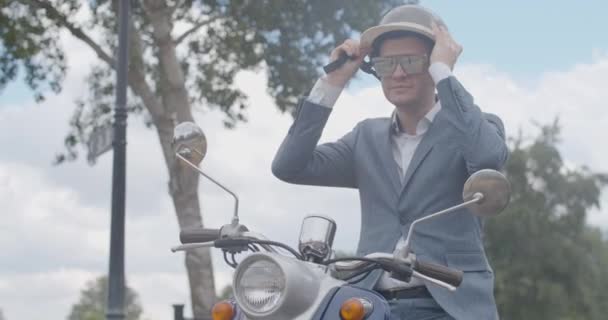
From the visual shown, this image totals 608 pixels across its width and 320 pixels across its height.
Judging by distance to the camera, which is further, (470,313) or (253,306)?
(470,313)

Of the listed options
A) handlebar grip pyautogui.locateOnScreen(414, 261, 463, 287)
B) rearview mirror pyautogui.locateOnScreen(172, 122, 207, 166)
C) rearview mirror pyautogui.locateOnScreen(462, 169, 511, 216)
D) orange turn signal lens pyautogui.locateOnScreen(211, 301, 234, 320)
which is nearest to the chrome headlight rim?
orange turn signal lens pyautogui.locateOnScreen(211, 301, 234, 320)

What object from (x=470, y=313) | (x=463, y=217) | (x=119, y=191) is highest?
(x=119, y=191)

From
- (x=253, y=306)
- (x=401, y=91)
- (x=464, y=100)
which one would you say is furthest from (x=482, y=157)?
(x=253, y=306)

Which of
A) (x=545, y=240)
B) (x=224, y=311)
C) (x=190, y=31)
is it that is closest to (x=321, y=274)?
(x=224, y=311)

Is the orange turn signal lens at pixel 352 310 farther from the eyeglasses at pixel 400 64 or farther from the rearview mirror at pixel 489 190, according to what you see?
the eyeglasses at pixel 400 64

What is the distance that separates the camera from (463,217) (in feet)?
11.3

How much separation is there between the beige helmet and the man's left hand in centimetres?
8

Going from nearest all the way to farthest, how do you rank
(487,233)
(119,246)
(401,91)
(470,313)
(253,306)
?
(253,306), (470,313), (401,91), (119,246), (487,233)

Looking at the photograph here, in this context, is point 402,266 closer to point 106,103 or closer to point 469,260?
point 469,260

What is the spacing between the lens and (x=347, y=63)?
3643mm

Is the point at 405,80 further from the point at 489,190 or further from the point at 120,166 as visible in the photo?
the point at 120,166

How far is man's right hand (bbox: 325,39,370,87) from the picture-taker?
360cm

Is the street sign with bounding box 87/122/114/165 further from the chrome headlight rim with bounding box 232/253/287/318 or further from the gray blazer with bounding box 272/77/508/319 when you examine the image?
the chrome headlight rim with bounding box 232/253/287/318

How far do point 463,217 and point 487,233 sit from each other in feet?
123
